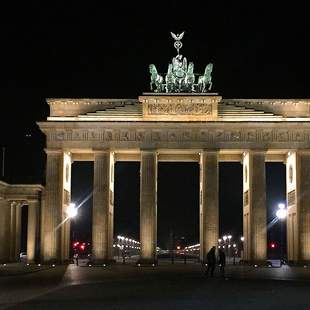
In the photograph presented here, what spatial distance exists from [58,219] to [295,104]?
97.2ft

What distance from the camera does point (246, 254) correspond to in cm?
7981

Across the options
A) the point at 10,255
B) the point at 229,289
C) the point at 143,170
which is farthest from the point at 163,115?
the point at 229,289

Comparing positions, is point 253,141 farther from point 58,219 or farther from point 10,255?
point 10,255

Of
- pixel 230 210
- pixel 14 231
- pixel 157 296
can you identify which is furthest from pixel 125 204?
pixel 157 296

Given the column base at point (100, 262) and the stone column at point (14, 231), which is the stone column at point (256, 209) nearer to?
the column base at point (100, 262)

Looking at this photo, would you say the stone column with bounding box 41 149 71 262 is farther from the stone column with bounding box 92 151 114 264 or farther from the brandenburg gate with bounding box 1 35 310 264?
the stone column with bounding box 92 151 114 264

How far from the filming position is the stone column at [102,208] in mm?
78062

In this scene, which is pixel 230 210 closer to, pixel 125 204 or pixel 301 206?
pixel 125 204

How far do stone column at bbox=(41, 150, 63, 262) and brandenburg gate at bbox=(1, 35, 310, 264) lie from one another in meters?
0.11

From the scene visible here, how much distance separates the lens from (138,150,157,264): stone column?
77.9 m

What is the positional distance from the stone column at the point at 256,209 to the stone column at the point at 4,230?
27.6 meters

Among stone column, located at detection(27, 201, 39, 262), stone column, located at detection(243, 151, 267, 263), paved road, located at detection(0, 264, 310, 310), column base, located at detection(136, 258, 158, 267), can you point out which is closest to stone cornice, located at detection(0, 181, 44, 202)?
stone column, located at detection(27, 201, 39, 262)

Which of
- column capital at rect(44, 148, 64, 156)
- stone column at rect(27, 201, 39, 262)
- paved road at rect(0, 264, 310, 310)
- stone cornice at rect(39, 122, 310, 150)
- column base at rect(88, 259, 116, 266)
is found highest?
stone cornice at rect(39, 122, 310, 150)

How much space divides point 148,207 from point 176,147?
7.36 metres
